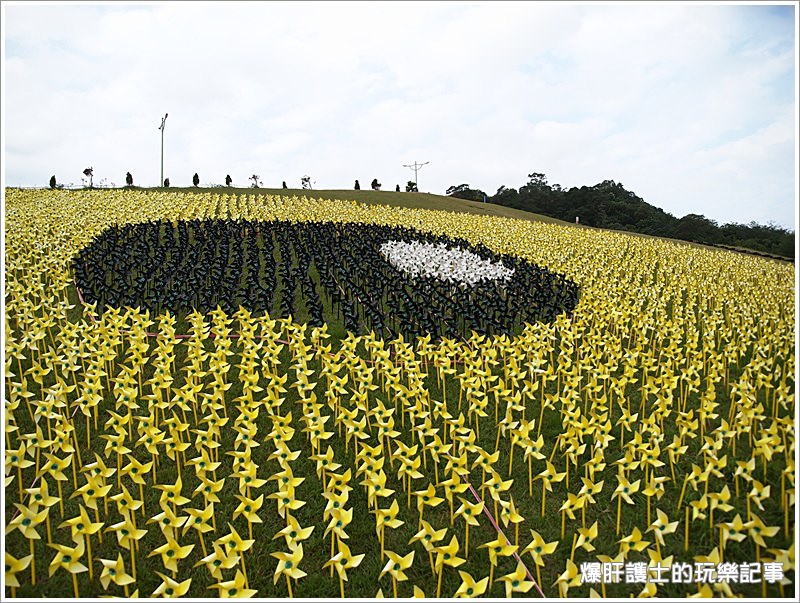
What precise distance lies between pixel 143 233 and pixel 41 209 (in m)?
4.22

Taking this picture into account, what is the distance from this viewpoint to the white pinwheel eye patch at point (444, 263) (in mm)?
9297

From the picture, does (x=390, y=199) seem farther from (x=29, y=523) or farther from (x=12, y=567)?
(x=12, y=567)

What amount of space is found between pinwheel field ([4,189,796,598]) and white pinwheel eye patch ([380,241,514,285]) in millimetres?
88

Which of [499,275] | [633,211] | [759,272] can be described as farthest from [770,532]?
[633,211]

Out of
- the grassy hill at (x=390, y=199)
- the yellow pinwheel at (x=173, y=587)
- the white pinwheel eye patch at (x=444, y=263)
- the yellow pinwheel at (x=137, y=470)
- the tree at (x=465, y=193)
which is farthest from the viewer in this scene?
the tree at (x=465, y=193)

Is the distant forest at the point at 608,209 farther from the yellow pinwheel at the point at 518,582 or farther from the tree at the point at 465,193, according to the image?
the yellow pinwheel at the point at 518,582

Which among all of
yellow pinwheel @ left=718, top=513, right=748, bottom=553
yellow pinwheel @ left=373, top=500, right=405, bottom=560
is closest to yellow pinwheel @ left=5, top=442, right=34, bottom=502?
yellow pinwheel @ left=373, top=500, right=405, bottom=560

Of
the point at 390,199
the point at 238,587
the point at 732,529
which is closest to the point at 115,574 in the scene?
the point at 238,587

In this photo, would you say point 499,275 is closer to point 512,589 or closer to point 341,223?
point 341,223

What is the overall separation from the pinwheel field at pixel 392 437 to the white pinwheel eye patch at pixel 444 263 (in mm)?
88

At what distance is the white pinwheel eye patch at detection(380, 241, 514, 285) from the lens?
9297mm

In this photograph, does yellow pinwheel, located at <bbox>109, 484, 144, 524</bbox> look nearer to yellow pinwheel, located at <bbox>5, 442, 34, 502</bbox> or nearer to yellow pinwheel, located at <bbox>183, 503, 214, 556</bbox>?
yellow pinwheel, located at <bbox>183, 503, 214, 556</bbox>

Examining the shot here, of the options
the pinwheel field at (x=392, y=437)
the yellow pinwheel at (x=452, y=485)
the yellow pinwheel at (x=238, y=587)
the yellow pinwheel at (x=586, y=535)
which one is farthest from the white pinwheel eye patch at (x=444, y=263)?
the yellow pinwheel at (x=238, y=587)

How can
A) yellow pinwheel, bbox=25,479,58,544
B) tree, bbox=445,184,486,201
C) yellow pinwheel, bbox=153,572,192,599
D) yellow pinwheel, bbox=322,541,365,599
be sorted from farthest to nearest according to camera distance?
tree, bbox=445,184,486,201 → yellow pinwheel, bbox=25,479,58,544 → yellow pinwheel, bbox=322,541,365,599 → yellow pinwheel, bbox=153,572,192,599
